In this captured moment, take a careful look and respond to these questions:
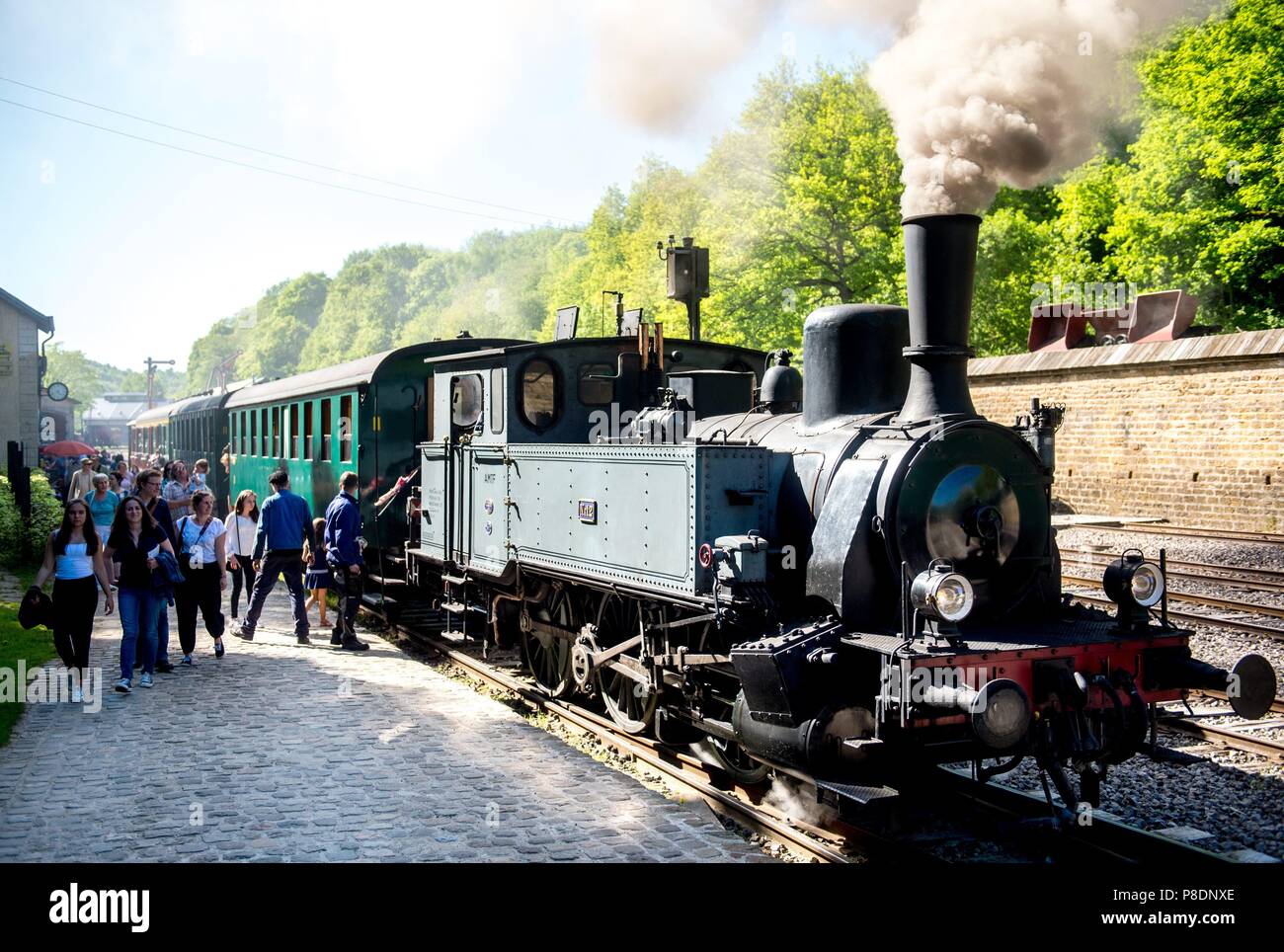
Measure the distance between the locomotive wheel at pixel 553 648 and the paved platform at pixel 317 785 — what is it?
0.59 m

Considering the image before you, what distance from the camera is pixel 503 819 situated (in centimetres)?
594

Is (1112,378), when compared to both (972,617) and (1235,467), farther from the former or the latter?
(972,617)

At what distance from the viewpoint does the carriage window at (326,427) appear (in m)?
14.0

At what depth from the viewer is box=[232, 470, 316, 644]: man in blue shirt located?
36.8 feet

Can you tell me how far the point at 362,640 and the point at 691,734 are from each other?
536 centimetres

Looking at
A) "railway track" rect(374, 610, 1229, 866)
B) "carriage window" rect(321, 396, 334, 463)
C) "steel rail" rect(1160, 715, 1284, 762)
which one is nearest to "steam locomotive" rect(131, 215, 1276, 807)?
"railway track" rect(374, 610, 1229, 866)

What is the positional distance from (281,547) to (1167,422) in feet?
49.6

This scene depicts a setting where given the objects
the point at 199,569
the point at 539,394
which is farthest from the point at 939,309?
the point at 199,569

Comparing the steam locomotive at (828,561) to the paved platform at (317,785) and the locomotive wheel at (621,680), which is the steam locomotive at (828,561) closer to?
the locomotive wheel at (621,680)

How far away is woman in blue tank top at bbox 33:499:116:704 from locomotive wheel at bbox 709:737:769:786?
16.9 ft

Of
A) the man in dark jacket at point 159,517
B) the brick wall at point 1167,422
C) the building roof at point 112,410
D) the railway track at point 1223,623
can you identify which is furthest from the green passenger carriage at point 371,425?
the building roof at point 112,410

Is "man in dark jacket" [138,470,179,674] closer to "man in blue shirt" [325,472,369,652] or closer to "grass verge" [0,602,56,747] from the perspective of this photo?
"grass verge" [0,602,56,747]
